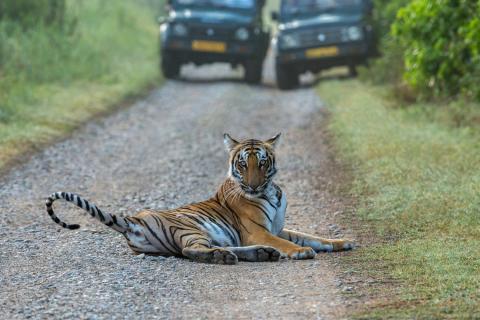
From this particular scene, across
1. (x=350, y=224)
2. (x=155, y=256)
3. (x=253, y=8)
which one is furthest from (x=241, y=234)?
(x=253, y=8)

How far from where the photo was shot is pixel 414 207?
10.4 meters

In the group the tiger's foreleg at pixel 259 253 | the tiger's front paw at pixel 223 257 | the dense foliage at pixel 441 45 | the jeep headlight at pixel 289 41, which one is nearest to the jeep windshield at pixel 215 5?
the jeep headlight at pixel 289 41

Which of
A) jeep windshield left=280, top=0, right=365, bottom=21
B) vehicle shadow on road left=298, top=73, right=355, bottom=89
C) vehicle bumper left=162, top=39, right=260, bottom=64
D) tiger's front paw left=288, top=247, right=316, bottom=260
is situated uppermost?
tiger's front paw left=288, top=247, right=316, bottom=260

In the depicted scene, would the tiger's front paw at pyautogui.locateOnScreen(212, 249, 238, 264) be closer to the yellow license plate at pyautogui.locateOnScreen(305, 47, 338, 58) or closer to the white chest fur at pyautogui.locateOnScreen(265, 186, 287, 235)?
the white chest fur at pyautogui.locateOnScreen(265, 186, 287, 235)

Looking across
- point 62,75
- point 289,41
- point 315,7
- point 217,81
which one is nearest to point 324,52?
point 289,41

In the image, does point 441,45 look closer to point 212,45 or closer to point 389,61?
point 389,61

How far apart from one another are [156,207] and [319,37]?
13098 millimetres

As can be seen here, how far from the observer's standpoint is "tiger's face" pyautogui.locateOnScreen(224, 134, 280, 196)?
864 cm

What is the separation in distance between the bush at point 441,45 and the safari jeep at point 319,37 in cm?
571

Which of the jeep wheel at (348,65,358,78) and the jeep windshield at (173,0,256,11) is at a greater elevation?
the jeep windshield at (173,0,256,11)

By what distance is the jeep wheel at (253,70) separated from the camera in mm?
25453

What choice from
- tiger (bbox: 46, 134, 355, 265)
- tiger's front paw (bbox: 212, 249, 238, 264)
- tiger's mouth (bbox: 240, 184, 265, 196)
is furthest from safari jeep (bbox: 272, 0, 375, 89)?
tiger's front paw (bbox: 212, 249, 238, 264)

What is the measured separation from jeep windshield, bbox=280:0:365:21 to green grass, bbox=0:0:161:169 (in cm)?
311

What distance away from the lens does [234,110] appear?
20.2 m
